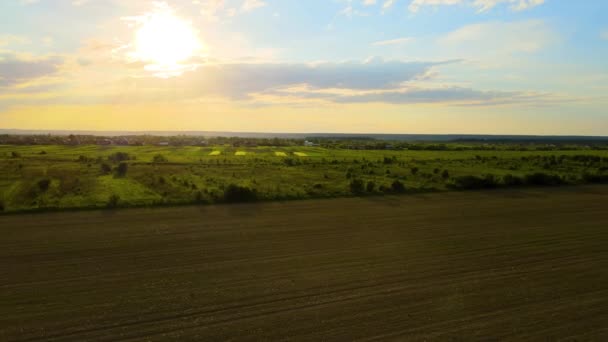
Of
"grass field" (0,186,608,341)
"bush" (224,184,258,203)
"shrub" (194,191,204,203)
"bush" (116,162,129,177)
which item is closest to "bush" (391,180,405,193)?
"grass field" (0,186,608,341)

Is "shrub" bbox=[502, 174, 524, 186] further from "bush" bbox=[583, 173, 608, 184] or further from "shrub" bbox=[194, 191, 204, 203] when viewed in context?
"shrub" bbox=[194, 191, 204, 203]

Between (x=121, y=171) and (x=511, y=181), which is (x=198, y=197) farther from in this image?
(x=511, y=181)

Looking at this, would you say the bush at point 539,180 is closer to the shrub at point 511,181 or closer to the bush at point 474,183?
the shrub at point 511,181

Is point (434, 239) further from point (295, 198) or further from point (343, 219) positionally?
point (295, 198)

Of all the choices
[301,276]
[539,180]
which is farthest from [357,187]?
[301,276]

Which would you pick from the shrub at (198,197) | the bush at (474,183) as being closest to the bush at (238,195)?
the shrub at (198,197)

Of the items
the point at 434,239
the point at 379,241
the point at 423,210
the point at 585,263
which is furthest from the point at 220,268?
the point at 423,210

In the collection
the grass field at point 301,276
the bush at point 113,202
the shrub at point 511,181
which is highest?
the shrub at point 511,181
